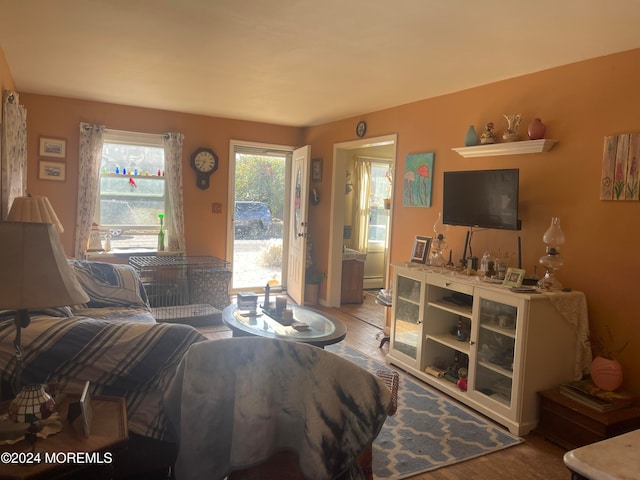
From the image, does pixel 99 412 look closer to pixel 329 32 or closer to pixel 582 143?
pixel 329 32

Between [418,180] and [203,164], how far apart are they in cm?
290

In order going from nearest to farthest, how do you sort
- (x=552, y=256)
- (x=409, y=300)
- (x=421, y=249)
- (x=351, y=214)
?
(x=552, y=256) < (x=409, y=300) < (x=421, y=249) < (x=351, y=214)

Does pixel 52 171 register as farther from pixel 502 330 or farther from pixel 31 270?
pixel 502 330

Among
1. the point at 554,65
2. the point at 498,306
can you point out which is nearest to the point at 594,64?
the point at 554,65

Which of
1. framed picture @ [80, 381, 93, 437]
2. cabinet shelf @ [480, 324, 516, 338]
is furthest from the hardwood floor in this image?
framed picture @ [80, 381, 93, 437]

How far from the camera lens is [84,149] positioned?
5.25 meters

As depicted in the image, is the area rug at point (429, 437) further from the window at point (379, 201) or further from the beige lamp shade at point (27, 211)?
the window at point (379, 201)

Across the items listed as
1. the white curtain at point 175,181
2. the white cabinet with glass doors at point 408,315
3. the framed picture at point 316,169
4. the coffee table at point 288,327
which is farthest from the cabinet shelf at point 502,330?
the white curtain at point 175,181

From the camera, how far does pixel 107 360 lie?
6.48 feet

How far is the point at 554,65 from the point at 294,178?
12.2 feet

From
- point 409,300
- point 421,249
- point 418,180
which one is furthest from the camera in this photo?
point 418,180

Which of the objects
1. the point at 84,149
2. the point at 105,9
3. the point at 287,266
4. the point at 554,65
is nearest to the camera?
the point at 105,9

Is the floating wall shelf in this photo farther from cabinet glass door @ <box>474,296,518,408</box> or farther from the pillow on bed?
the pillow on bed

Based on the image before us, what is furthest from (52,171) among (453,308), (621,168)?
(621,168)
